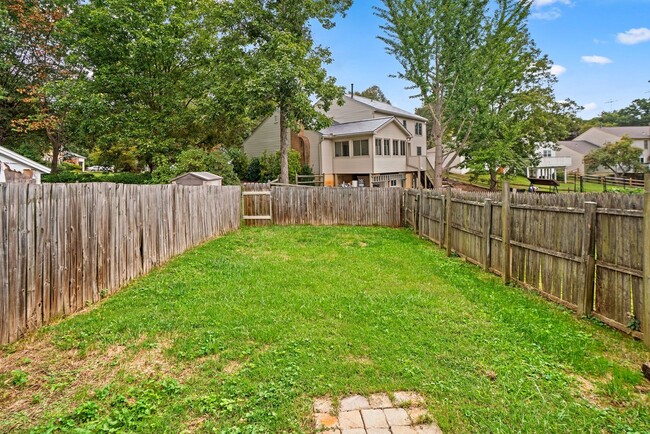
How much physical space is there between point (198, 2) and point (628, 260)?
22932 millimetres

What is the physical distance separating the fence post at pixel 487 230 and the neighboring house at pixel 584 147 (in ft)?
124

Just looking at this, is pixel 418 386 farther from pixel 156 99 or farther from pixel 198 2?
pixel 198 2

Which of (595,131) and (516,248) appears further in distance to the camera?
(595,131)

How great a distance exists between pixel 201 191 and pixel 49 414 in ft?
23.1

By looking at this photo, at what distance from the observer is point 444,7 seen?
18.6 m

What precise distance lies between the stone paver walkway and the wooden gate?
11.2 metres

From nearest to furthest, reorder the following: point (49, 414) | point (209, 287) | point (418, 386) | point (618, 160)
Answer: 1. point (49, 414)
2. point (418, 386)
3. point (209, 287)
4. point (618, 160)

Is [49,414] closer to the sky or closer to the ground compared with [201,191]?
closer to the ground

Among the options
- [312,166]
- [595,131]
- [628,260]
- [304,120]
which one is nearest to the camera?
[628,260]

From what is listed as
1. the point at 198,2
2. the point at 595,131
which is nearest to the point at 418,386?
the point at 198,2

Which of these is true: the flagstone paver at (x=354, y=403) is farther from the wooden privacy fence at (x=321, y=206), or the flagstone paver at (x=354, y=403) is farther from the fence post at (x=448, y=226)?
the wooden privacy fence at (x=321, y=206)

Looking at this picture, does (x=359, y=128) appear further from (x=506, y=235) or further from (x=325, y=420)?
(x=325, y=420)

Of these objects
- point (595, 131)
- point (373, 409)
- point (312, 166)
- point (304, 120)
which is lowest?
point (373, 409)

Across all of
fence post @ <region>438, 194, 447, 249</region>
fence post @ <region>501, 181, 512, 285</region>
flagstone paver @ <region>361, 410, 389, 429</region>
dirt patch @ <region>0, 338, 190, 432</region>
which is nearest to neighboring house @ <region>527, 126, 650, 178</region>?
fence post @ <region>438, 194, 447, 249</region>
